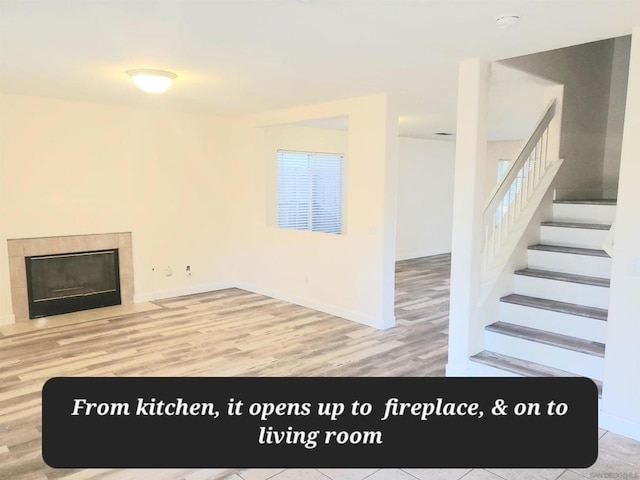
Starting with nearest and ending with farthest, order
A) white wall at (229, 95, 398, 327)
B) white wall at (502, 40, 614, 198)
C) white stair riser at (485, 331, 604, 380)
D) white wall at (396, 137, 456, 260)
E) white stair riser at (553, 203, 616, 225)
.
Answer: white stair riser at (485, 331, 604, 380), white stair riser at (553, 203, 616, 225), white wall at (502, 40, 614, 198), white wall at (229, 95, 398, 327), white wall at (396, 137, 456, 260)

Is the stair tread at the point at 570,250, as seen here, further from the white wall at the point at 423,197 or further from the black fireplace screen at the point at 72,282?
the white wall at the point at 423,197

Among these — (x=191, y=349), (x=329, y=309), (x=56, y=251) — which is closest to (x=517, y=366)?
(x=329, y=309)

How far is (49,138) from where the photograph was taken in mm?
5230

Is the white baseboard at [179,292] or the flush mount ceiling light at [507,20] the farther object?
the white baseboard at [179,292]

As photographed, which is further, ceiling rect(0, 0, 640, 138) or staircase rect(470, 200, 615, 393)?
staircase rect(470, 200, 615, 393)

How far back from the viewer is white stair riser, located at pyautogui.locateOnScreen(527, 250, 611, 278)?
379 cm

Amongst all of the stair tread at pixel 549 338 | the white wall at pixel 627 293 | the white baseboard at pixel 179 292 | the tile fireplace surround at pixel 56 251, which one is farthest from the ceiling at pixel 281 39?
the white baseboard at pixel 179 292

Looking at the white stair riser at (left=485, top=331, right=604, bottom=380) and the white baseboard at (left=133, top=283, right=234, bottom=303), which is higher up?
the white stair riser at (left=485, top=331, right=604, bottom=380)

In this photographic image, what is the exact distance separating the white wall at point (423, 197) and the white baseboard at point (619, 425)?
6457 millimetres

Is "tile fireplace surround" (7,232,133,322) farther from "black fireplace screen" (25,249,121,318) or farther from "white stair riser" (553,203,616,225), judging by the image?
"white stair riser" (553,203,616,225)

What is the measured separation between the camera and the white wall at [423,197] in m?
9.38

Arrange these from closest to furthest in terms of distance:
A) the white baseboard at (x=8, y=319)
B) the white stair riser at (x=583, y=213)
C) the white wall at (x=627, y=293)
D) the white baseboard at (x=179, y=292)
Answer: the white wall at (x=627, y=293) → the white stair riser at (x=583, y=213) → the white baseboard at (x=8, y=319) → the white baseboard at (x=179, y=292)

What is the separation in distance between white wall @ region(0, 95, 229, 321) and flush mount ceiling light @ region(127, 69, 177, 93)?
195 centimetres

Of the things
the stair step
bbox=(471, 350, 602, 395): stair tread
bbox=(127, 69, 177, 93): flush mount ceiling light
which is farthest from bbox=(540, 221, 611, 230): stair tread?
bbox=(127, 69, 177, 93): flush mount ceiling light
